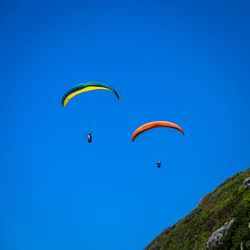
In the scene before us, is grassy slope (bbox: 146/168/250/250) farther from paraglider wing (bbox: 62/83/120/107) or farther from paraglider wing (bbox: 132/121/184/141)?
paraglider wing (bbox: 62/83/120/107)

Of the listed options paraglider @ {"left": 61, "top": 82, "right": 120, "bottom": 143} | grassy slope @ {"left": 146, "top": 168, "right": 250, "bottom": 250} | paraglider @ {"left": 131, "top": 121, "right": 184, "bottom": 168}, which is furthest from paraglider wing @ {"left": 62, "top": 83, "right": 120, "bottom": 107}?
grassy slope @ {"left": 146, "top": 168, "right": 250, "bottom": 250}

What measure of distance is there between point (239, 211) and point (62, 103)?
21.3 meters

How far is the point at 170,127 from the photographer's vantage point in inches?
1221

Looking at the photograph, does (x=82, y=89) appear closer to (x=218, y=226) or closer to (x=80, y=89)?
(x=80, y=89)

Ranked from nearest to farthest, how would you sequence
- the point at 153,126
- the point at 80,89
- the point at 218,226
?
1. the point at 218,226
2. the point at 80,89
3. the point at 153,126

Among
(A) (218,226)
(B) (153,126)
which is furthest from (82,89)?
(A) (218,226)

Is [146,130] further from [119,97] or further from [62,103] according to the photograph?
[62,103]

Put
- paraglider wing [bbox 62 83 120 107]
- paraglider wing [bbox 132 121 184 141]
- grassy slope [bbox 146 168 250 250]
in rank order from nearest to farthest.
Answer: grassy slope [bbox 146 168 250 250] < paraglider wing [bbox 62 83 120 107] < paraglider wing [bbox 132 121 184 141]

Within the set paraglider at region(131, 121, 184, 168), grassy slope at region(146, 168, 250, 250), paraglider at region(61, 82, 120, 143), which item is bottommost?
grassy slope at region(146, 168, 250, 250)

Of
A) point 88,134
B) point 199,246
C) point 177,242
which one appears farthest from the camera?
point 88,134

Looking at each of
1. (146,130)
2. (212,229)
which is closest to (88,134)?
(146,130)

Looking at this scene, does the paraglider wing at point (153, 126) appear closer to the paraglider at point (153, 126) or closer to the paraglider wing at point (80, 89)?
the paraglider at point (153, 126)

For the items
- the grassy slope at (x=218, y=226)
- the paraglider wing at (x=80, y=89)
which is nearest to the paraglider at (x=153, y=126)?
the paraglider wing at (x=80, y=89)

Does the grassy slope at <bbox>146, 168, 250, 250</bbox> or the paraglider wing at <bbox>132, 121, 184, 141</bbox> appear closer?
the grassy slope at <bbox>146, 168, 250, 250</bbox>
